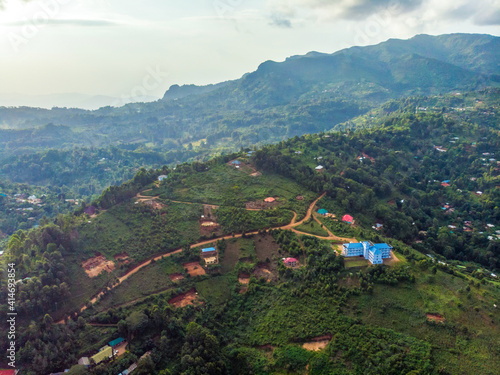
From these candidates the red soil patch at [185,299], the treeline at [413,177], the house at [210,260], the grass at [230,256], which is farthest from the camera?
the treeline at [413,177]

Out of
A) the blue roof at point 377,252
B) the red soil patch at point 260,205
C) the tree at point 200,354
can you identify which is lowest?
the tree at point 200,354

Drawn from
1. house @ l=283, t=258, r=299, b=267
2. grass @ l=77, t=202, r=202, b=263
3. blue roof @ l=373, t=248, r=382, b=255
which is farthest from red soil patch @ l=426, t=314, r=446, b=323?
grass @ l=77, t=202, r=202, b=263

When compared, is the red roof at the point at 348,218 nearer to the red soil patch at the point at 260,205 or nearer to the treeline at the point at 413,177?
the treeline at the point at 413,177

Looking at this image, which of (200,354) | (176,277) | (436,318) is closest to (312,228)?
(436,318)

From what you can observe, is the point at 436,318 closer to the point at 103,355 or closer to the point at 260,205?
the point at 260,205

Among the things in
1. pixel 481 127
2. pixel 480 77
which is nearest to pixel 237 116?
pixel 481 127

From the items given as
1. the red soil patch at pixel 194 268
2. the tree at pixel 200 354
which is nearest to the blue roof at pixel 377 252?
the tree at pixel 200 354
